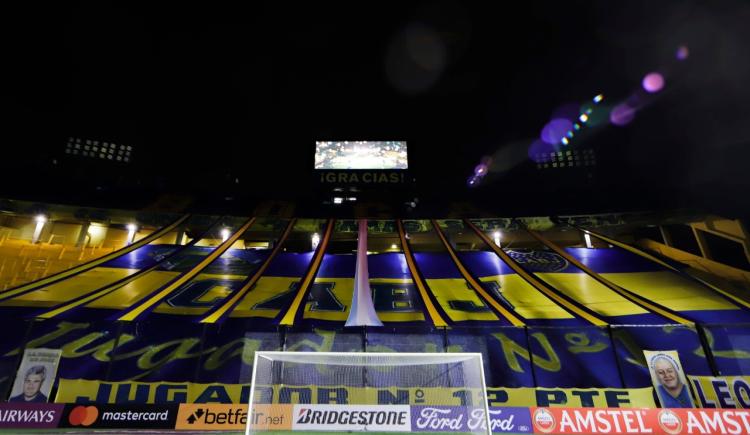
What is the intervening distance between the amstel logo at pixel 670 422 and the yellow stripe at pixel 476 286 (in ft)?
6.39

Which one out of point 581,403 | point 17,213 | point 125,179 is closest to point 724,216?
point 581,403

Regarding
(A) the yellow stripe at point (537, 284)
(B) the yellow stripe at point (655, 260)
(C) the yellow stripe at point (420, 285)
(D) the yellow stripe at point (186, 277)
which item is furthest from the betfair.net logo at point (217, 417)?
(B) the yellow stripe at point (655, 260)

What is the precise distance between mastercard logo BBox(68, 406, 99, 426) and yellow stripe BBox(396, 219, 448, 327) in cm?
473

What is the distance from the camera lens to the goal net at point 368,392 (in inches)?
158

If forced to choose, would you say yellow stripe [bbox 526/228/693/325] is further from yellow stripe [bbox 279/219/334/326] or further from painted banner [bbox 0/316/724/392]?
yellow stripe [bbox 279/219/334/326]

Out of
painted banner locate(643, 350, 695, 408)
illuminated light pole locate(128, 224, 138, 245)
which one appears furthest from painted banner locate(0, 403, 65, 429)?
painted banner locate(643, 350, 695, 408)

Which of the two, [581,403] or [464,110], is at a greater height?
[464,110]

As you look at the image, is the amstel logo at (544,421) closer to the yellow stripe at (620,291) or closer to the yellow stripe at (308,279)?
the yellow stripe at (620,291)

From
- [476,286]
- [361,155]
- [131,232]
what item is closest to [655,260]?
[476,286]

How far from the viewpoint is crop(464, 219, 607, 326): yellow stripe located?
499 centimetres

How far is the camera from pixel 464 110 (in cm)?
973

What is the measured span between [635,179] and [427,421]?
27.2 ft

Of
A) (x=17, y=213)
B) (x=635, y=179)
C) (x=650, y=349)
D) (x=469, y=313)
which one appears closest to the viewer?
(x=650, y=349)

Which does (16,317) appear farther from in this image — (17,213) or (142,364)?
(17,213)
